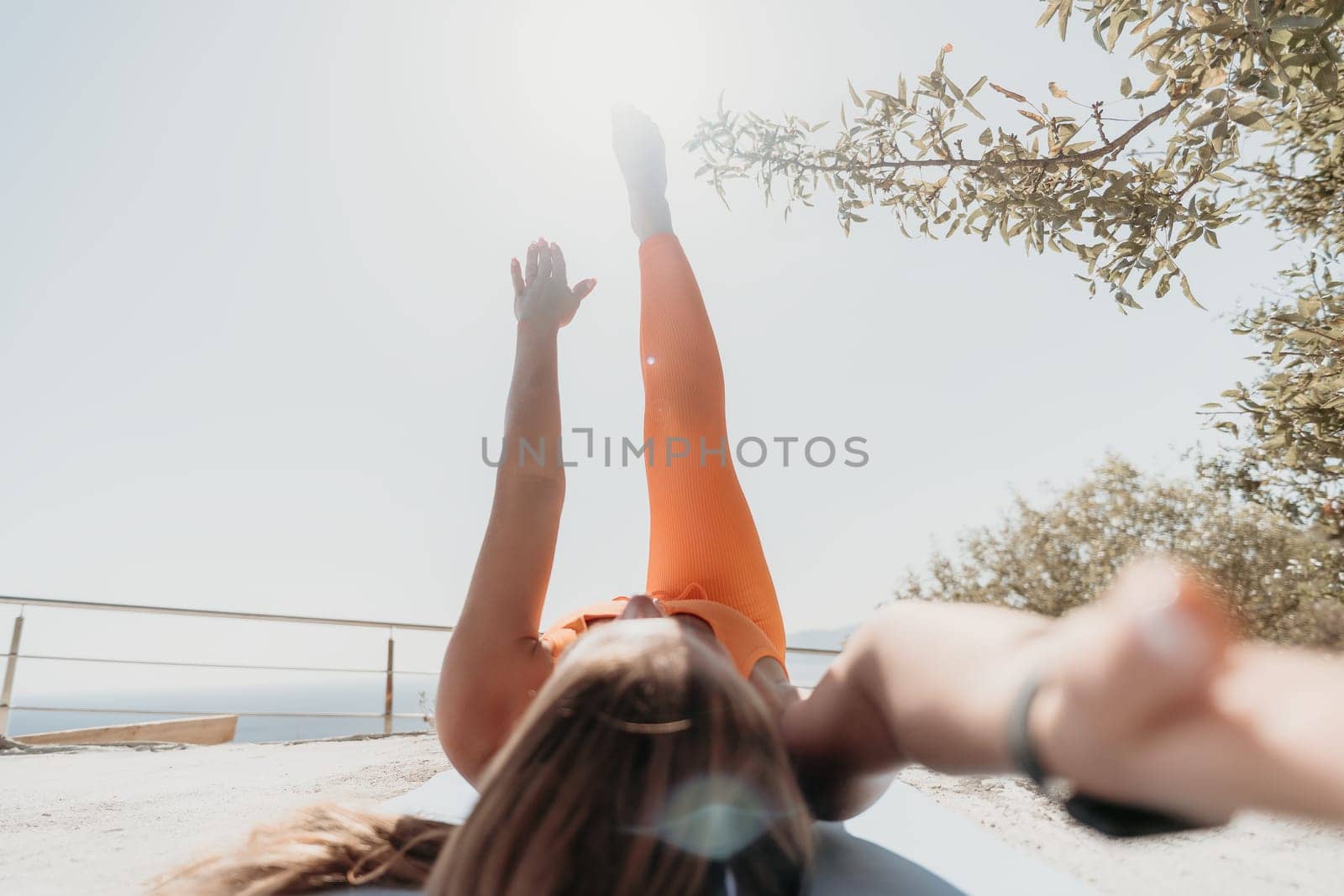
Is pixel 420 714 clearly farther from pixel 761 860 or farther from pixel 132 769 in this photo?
pixel 761 860

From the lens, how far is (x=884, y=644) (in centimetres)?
81

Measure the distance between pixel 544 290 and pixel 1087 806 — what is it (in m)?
1.56

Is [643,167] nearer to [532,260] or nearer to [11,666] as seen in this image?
[532,260]

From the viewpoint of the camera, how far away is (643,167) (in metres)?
2.52

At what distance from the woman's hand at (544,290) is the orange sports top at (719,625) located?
0.70 m

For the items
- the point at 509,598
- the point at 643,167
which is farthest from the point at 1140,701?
the point at 643,167

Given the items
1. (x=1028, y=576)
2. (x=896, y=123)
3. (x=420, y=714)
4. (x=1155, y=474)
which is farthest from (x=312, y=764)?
(x=1155, y=474)

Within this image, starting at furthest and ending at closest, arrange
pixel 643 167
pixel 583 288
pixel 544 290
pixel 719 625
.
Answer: pixel 643 167 → pixel 583 288 → pixel 544 290 → pixel 719 625

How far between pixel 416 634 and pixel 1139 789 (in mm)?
5456

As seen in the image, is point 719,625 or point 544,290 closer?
point 719,625

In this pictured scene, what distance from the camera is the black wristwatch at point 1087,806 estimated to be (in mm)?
578

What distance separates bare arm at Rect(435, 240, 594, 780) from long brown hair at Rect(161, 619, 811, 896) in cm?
39

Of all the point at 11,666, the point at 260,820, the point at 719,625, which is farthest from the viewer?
the point at 11,666

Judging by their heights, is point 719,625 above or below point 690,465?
below
